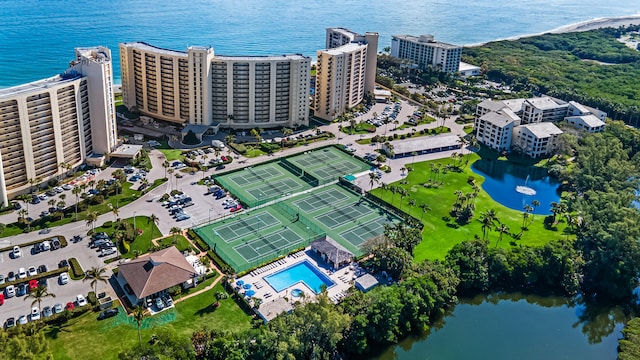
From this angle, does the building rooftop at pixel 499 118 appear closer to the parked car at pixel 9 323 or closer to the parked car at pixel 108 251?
the parked car at pixel 108 251

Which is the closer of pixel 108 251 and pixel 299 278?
pixel 299 278

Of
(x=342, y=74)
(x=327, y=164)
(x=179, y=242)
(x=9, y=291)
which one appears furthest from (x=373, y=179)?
(x=9, y=291)

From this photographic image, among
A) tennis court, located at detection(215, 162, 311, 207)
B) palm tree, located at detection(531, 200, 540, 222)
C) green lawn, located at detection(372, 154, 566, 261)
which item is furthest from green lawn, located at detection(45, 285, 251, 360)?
palm tree, located at detection(531, 200, 540, 222)

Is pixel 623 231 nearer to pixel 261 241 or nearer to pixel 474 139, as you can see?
pixel 474 139

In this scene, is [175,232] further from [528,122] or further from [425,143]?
[528,122]

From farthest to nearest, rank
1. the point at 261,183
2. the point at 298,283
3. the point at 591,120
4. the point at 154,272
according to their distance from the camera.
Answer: the point at 591,120, the point at 261,183, the point at 298,283, the point at 154,272

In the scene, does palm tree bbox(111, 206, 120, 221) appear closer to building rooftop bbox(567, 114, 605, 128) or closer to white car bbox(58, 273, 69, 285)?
white car bbox(58, 273, 69, 285)

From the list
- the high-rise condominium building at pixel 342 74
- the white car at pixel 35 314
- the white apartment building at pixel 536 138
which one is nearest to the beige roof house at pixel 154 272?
the white car at pixel 35 314
